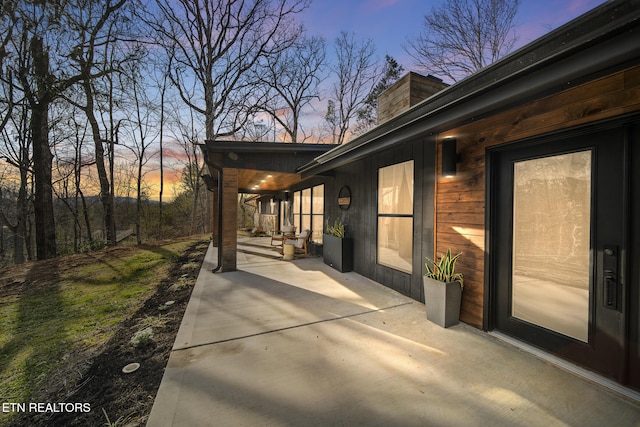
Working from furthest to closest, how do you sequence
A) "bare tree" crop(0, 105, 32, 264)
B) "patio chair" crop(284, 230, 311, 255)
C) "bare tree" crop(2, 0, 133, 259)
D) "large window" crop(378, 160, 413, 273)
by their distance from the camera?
"bare tree" crop(0, 105, 32, 264) → "patio chair" crop(284, 230, 311, 255) → "bare tree" crop(2, 0, 133, 259) → "large window" crop(378, 160, 413, 273)

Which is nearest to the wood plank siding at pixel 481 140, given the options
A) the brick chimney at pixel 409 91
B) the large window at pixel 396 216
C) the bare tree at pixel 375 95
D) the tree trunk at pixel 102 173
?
the large window at pixel 396 216

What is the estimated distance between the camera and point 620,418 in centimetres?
158

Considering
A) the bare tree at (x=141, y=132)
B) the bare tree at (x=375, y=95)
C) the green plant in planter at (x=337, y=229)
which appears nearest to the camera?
the green plant in planter at (x=337, y=229)

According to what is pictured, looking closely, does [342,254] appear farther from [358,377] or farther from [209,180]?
[209,180]

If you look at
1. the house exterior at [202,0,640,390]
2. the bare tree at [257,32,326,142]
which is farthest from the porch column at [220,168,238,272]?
the bare tree at [257,32,326,142]

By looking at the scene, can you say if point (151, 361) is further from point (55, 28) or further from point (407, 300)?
point (55, 28)

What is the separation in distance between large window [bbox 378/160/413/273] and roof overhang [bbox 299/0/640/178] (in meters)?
1.46

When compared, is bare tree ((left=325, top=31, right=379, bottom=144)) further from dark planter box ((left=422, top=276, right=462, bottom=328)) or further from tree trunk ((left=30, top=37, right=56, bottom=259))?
dark planter box ((left=422, top=276, right=462, bottom=328))

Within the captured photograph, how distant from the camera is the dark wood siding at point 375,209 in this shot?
3.48 meters

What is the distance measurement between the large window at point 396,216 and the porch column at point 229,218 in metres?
3.02

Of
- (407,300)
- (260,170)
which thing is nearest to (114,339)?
(407,300)

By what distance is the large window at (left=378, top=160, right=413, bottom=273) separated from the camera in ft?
12.8

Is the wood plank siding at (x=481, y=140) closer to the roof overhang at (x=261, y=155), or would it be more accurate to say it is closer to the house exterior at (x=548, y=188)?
the house exterior at (x=548, y=188)

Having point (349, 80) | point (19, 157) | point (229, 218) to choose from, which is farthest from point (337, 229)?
point (19, 157)
